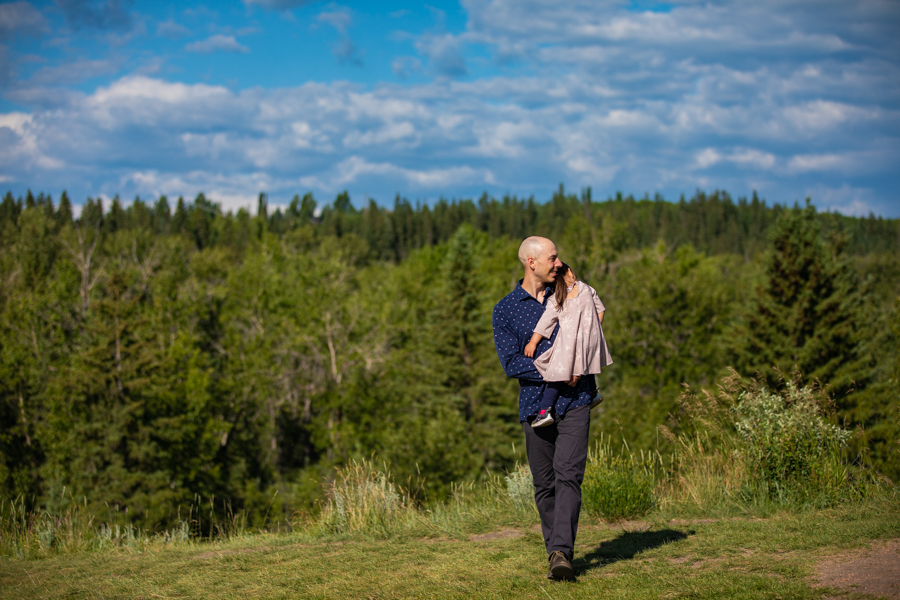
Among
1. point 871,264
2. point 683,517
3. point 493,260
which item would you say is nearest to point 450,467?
point 683,517

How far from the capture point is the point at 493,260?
209ft

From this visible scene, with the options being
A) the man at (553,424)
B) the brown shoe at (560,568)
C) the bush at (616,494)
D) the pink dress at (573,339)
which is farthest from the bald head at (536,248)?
the bush at (616,494)

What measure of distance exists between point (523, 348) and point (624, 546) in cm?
170

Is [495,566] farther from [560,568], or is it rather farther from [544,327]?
[544,327]

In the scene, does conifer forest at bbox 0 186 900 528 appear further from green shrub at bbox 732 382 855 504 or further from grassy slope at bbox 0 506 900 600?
grassy slope at bbox 0 506 900 600

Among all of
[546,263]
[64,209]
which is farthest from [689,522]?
[64,209]

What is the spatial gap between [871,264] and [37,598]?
83.5 m

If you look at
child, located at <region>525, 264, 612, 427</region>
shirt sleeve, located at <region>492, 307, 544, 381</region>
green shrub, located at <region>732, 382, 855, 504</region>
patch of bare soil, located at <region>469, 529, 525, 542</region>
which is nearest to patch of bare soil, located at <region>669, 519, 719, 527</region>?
green shrub, located at <region>732, 382, 855, 504</region>

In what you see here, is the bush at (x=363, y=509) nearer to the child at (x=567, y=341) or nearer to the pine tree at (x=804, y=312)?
the child at (x=567, y=341)

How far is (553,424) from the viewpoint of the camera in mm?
4047

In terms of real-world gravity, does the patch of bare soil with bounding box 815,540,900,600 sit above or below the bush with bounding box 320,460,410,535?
above

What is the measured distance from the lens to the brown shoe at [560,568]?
3.70 metres

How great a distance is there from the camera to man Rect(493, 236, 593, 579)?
388 centimetres

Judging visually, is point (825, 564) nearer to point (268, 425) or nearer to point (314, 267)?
point (268, 425)
